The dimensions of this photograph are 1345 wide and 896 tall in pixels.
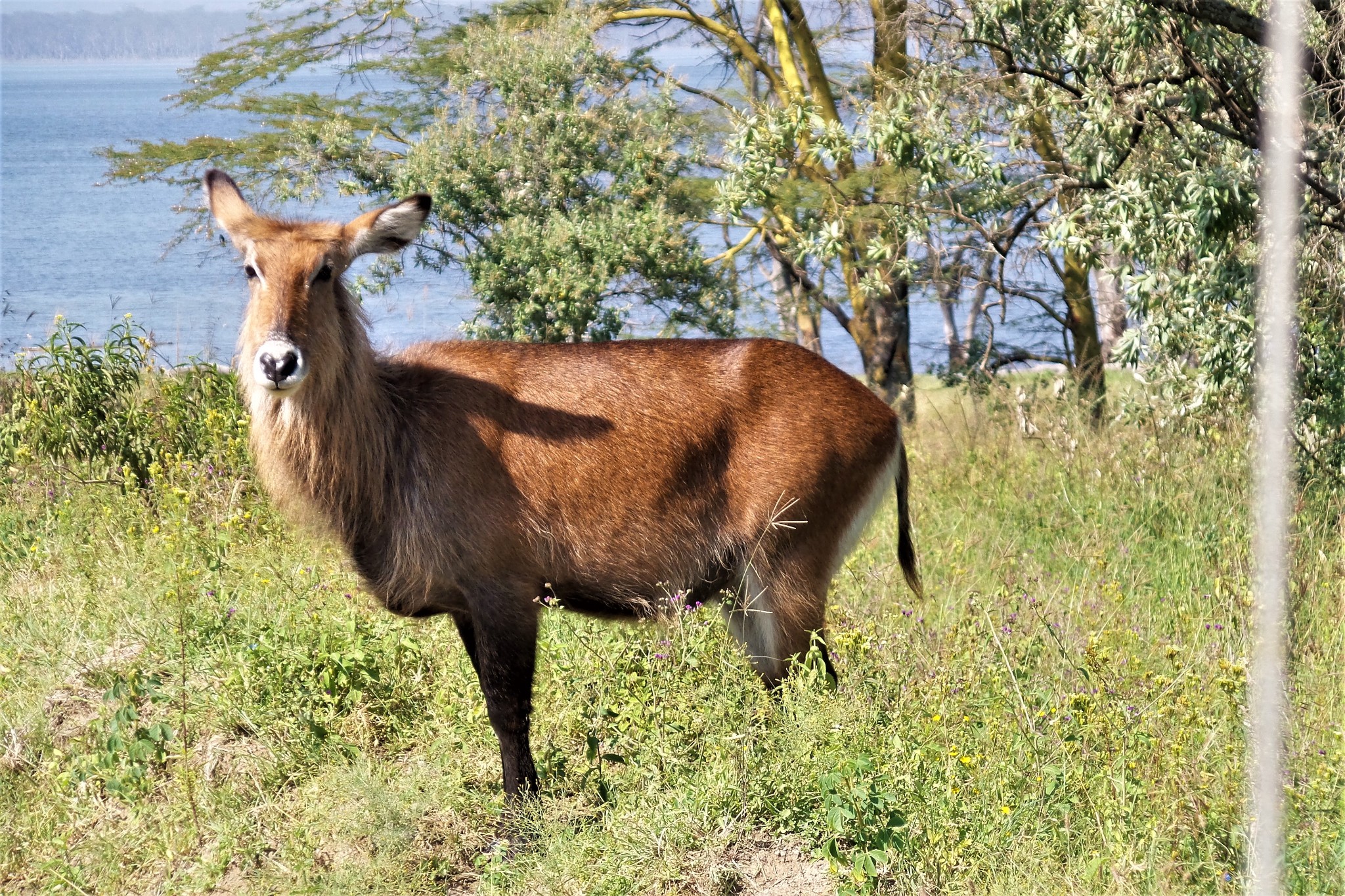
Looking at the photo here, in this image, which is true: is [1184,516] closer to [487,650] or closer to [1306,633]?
[1306,633]

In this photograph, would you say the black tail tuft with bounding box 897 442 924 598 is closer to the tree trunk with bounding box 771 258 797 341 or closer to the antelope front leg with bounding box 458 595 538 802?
the antelope front leg with bounding box 458 595 538 802

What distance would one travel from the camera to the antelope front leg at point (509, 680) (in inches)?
145

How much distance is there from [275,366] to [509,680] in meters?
1.09

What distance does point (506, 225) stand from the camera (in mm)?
7699

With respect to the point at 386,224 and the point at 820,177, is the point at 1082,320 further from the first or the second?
the point at 386,224

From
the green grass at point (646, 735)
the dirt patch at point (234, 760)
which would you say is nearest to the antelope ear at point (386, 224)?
the green grass at point (646, 735)

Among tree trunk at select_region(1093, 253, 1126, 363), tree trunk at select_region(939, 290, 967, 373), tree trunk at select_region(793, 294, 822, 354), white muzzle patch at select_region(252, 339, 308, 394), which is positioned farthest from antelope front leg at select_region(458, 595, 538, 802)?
tree trunk at select_region(1093, 253, 1126, 363)

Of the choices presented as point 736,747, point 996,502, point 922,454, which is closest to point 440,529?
point 736,747

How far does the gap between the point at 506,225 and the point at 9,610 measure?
3.73m

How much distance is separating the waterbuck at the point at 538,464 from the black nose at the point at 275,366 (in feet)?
0.14

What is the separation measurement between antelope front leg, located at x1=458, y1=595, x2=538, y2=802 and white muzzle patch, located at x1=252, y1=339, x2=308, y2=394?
2.78 feet

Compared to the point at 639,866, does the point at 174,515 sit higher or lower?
higher

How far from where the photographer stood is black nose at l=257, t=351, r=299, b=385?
332cm

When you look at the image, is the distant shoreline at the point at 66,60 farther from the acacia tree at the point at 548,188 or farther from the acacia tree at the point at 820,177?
the acacia tree at the point at 548,188
